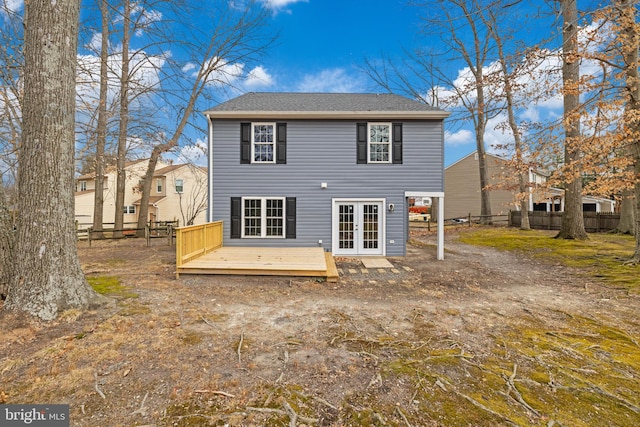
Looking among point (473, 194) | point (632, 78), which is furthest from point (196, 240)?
point (473, 194)

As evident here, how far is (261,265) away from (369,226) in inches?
168

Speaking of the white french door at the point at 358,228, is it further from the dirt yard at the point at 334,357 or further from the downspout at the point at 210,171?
the downspout at the point at 210,171

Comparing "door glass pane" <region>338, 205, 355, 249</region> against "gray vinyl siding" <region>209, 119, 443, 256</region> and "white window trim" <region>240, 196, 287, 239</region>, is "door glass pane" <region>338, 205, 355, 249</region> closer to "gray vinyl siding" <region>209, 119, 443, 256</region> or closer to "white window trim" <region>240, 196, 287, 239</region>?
"gray vinyl siding" <region>209, 119, 443, 256</region>

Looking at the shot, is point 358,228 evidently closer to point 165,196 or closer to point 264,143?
point 264,143

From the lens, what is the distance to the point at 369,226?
9.54m

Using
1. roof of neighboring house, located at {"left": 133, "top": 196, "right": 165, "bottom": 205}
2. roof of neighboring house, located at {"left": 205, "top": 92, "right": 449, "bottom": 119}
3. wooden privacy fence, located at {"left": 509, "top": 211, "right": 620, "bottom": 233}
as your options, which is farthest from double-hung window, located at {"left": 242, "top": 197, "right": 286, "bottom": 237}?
roof of neighboring house, located at {"left": 133, "top": 196, "right": 165, "bottom": 205}

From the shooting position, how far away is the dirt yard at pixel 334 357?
2.35 metres

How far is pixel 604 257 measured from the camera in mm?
8336

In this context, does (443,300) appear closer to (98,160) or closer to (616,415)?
(616,415)

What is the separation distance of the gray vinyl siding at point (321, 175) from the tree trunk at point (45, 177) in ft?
17.0

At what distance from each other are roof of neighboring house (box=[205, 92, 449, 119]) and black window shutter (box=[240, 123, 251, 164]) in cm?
37

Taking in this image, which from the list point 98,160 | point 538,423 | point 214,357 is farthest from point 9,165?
point 538,423

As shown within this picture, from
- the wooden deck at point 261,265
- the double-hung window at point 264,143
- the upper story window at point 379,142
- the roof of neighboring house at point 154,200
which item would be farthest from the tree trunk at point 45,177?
the roof of neighboring house at point 154,200

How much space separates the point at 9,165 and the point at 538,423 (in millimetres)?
12671
